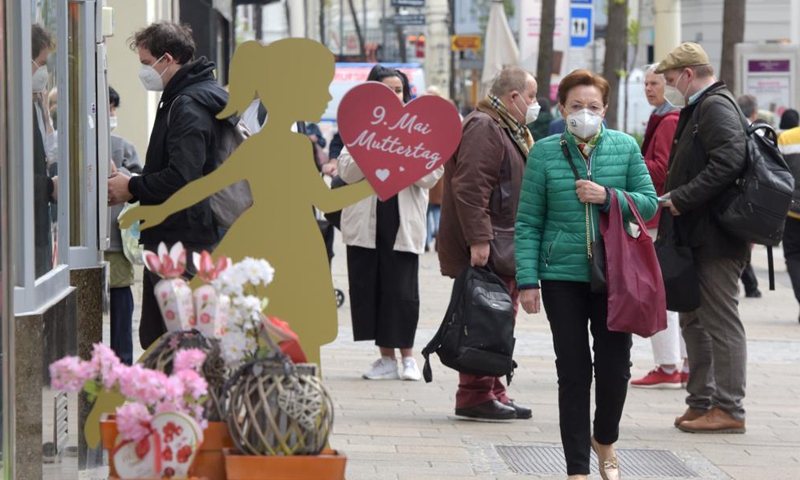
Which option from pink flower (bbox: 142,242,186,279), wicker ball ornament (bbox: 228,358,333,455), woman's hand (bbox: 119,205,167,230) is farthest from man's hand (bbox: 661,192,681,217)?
wicker ball ornament (bbox: 228,358,333,455)

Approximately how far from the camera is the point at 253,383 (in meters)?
4.06

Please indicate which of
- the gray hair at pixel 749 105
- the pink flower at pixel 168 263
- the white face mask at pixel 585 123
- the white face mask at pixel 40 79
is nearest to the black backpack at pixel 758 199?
the white face mask at pixel 585 123

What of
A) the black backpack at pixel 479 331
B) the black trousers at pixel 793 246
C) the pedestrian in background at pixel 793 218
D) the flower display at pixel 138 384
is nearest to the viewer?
the flower display at pixel 138 384

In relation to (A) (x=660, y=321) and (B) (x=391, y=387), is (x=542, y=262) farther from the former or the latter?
(B) (x=391, y=387)

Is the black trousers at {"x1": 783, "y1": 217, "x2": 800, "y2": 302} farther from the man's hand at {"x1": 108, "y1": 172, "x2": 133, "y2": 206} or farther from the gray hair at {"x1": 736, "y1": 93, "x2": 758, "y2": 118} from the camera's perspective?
the man's hand at {"x1": 108, "y1": 172, "x2": 133, "y2": 206}

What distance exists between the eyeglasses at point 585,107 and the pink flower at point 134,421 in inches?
114

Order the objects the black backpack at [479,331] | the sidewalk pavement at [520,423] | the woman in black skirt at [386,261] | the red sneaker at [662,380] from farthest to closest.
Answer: the red sneaker at [662,380] → the woman in black skirt at [386,261] → the black backpack at [479,331] → the sidewalk pavement at [520,423]

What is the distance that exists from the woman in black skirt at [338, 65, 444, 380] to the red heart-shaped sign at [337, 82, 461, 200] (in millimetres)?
4219

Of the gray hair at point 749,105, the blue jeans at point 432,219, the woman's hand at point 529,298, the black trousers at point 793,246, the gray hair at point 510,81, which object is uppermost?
the gray hair at point 510,81

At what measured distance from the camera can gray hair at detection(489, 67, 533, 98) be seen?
26.5 feet

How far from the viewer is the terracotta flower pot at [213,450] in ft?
13.8

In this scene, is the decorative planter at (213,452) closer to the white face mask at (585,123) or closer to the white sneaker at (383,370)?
the white face mask at (585,123)

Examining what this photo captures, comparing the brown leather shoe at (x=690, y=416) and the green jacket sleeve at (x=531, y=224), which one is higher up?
the green jacket sleeve at (x=531, y=224)

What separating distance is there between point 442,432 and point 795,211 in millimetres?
5489
